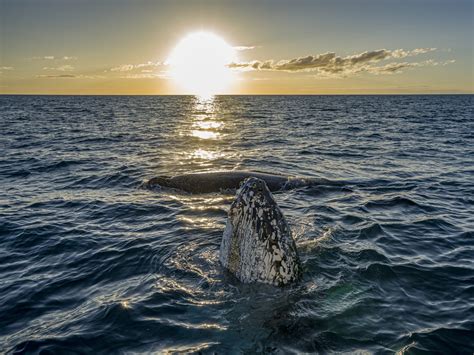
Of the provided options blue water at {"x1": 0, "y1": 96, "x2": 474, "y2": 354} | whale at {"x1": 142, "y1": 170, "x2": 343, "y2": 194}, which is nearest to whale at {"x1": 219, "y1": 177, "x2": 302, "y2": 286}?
blue water at {"x1": 0, "y1": 96, "x2": 474, "y2": 354}

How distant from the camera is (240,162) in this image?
2394cm

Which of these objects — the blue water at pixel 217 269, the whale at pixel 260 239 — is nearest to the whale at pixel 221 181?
the blue water at pixel 217 269

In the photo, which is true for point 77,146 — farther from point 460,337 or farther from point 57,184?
point 460,337

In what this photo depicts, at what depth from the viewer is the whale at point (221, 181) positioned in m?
16.0

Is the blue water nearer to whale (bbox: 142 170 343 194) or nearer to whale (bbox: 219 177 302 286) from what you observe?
whale (bbox: 219 177 302 286)

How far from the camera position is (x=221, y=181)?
16156 mm

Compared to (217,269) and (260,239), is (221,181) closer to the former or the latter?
(217,269)

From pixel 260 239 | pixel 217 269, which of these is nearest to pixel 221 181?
pixel 217 269

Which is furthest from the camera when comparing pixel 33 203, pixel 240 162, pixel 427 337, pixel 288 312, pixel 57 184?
pixel 240 162

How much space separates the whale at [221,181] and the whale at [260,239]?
25.4 feet

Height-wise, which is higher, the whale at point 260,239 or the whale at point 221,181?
the whale at point 260,239

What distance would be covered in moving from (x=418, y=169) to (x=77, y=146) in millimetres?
24834

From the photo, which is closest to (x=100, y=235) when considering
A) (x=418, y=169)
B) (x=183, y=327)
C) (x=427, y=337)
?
(x=183, y=327)

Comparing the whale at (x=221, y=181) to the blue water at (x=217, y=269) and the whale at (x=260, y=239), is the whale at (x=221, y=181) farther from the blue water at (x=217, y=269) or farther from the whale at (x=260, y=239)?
the whale at (x=260, y=239)
